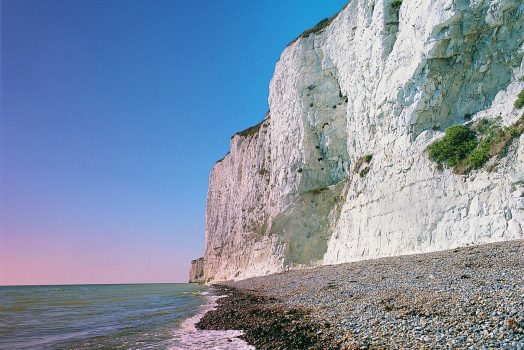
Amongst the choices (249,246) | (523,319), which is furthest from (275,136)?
(523,319)

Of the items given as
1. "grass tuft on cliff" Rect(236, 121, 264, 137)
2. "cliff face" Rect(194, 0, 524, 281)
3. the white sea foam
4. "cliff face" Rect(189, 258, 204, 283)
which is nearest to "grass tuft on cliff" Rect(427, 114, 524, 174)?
"cliff face" Rect(194, 0, 524, 281)

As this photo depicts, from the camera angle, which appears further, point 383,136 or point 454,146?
point 383,136

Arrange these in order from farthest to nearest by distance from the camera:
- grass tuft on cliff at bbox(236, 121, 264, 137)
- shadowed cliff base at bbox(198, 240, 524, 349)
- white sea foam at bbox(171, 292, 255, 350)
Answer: grass tuft on cliff at bbox(236, 121, 264, 137) → white sea foam at bbox(171, 292, 255, 350) → shadowed cliff base at bbox(198, 240, 524, 349)

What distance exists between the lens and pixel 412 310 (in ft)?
29.7

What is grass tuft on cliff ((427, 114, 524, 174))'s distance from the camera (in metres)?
18.5

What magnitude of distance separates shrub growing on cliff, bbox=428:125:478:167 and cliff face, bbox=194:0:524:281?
59 cm

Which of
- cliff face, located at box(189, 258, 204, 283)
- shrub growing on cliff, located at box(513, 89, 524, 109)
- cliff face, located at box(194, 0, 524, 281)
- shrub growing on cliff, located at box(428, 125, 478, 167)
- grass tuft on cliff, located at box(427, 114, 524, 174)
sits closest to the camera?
grass tuft on cliff, located at box(427, 114, 524, 174)

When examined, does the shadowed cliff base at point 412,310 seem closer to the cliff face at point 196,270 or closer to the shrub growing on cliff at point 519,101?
the shrub growing on cliff at point 519,101

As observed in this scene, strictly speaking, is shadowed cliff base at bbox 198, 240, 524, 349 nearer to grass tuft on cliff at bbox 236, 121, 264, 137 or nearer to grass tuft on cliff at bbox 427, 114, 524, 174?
grass tuft on cliff at bbox 427, 114, 524, 174

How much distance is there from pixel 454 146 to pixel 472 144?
942 mm

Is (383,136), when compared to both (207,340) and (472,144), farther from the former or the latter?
(207,340)

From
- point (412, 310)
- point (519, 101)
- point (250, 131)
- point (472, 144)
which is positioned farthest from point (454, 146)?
point (250, 131)

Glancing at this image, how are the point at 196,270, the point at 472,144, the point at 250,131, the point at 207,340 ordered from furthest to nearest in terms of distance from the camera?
1. the point at 196,270
2. the point at 250,131
3. the point at 472,144
4. the point at 207,340

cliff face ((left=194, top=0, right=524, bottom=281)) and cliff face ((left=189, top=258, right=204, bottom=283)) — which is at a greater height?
cliff face ((left=194, top=0, right=524, bottom=281))
